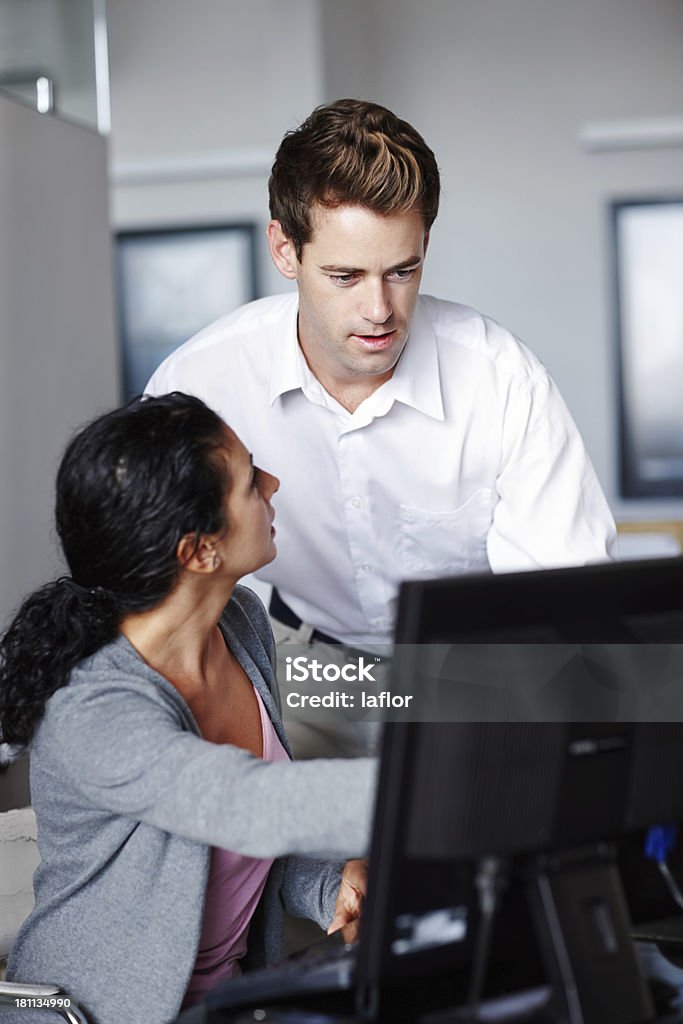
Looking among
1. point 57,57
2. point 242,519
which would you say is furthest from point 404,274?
point 57,57

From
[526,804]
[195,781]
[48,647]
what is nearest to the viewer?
[526,804]

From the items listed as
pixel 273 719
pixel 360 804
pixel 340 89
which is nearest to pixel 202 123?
pixel 340 89

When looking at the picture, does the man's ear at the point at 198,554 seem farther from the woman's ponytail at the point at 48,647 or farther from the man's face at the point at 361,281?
the man's face at the point at 361,281

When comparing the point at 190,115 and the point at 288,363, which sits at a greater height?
the point at 190,115

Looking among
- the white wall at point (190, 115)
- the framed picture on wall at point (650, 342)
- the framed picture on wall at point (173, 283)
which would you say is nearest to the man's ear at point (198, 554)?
the white wall at point (190, 115)

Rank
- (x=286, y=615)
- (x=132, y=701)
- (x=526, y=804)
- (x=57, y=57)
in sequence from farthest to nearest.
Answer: (x=57, y=57) → (x=286, y=615) → (x=132, y=701) → (x=526, y=804)

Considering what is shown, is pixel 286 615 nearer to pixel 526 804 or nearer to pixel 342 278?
pixel 342 278

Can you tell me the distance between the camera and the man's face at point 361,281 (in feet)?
→ 6.04

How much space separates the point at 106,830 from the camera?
134 centimetres

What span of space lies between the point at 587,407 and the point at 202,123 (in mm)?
2037

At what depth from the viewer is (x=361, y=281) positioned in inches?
73.6

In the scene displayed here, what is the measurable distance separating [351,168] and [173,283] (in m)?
3.70

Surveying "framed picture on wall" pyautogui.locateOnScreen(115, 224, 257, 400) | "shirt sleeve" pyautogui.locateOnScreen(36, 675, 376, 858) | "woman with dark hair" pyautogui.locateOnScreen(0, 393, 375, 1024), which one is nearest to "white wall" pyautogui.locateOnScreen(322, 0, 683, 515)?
"framed picture on wall" pyautogui.locateOnScreen(115, 224, 257, 400)

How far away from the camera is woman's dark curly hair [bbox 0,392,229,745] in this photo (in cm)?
135
